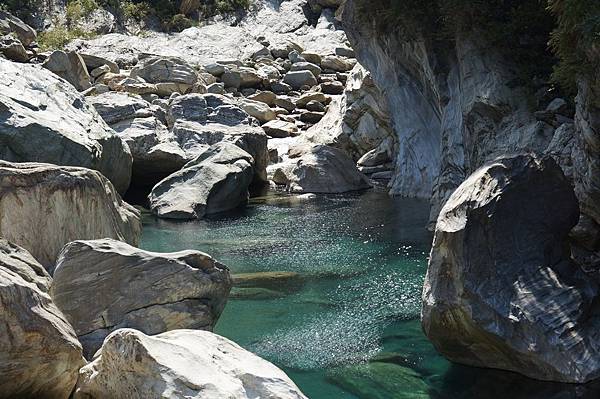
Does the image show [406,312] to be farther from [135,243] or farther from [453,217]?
[135,243]

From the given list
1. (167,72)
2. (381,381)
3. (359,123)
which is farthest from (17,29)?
(381,381)

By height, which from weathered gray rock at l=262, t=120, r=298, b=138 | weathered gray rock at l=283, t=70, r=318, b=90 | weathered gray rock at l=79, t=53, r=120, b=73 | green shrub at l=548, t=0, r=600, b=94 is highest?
weathered gray rock at l=79, t=53, r=120, b=73

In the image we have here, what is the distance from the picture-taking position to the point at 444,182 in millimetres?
21141

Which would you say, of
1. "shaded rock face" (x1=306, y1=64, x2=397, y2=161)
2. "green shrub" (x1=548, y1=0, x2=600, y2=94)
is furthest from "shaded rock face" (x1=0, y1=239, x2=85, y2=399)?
"shaded rock face" (x1=306, y1=64, x2=397, y2=161)

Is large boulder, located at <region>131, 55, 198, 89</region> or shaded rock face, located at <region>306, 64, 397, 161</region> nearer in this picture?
shaded rock face, located at <region>306, 64, 397, 161</region>

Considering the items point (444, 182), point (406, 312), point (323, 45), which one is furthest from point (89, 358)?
point (323, 45)

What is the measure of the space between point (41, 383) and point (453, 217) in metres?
6.07

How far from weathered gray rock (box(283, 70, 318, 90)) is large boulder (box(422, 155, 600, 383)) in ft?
114

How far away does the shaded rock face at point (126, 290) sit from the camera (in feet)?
29.2

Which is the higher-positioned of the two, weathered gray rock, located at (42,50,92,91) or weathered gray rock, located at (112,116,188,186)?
weathered gray rock, located at (42,50,92,91)

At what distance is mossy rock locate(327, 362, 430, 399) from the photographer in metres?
9.64

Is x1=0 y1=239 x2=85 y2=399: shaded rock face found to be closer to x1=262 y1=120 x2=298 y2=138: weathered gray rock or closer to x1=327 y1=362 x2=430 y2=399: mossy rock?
x1=327 y1=362 x2=430 y2=399: mossy rock

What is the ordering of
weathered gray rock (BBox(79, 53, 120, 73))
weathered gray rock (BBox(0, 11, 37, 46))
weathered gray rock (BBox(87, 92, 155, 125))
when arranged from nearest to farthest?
weathered gray rock (BBox(87, 92, 155, 125))
weathered gray rock (BBox(79, 53, 120, 73))
weathered gray rock (BBox(0, 11, 37, 46))

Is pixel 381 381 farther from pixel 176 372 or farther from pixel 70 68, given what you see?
pixel 70 68
